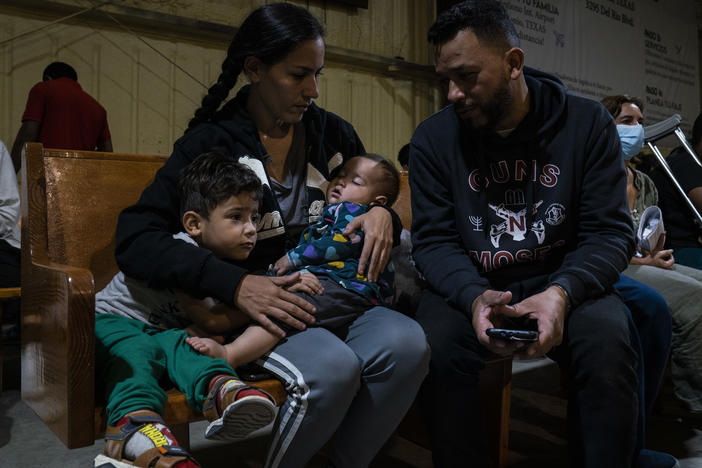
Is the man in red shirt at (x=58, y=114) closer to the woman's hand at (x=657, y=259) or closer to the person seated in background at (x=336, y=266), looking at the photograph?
the person seated in background at (x=336, y=266)

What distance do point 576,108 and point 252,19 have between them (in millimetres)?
986

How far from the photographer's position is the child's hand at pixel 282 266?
1.60 meters

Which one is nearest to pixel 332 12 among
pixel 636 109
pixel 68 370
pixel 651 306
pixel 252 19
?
pixel 636 109

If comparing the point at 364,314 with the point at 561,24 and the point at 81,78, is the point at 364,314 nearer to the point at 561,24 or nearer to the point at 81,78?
the point at 81,78

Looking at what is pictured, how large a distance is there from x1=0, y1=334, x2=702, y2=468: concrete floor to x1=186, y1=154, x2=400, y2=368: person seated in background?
72 cm

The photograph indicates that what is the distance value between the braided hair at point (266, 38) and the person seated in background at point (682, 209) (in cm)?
222

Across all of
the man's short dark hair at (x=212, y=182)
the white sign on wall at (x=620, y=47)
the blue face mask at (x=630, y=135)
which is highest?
the white sign on wall at (x=620, y=47)

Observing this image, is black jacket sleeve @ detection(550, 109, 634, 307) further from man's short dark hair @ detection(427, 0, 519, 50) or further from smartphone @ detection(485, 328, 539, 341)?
man's short dark hair @ detection(427, 0, 519, 50)

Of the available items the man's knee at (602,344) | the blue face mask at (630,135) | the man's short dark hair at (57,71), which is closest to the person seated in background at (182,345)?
the man's knee at (602,344)

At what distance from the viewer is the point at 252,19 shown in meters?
1.75

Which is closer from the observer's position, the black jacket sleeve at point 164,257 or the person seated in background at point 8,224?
the black jacket sleeve at point 164,257

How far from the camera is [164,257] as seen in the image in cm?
140

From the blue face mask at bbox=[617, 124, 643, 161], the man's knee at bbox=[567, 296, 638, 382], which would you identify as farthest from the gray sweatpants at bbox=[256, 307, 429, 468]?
the blue face mask at bbox=[617, 124, 643, 161]

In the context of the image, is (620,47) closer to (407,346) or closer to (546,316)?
(546,316)
